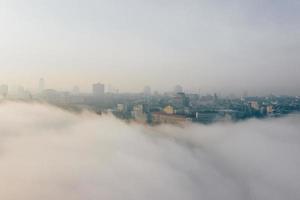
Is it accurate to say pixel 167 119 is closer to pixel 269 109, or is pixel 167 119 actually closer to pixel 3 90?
pixel 269 109

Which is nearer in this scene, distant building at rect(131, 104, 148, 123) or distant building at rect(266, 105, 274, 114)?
distant building at rect(131, 104, 148, 123)

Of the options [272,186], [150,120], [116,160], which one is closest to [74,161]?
[116,160]

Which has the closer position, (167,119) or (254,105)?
(167,119)

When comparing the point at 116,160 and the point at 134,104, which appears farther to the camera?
the point at 134,104

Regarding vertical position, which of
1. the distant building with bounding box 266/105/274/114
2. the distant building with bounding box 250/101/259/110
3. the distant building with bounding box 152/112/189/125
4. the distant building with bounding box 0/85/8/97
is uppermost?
the distant building with bounding box 0/85/8/97

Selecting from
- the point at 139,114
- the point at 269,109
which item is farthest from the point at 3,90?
the point at 269,109

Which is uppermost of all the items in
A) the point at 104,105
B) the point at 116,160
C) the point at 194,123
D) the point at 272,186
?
the point at 104,105

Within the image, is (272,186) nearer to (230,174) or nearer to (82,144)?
(230,174)

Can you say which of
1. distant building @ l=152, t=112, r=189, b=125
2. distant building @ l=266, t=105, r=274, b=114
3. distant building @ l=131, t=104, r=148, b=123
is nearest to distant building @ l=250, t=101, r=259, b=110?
distant building @ l=266, t=105, r=274, b=114

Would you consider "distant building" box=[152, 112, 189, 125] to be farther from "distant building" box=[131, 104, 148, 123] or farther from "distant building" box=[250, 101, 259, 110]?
"distant building" box=[250, 101, 259, 110]

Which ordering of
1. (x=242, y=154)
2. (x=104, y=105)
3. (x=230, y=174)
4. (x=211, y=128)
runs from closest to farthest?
(x=230, y=174)
(x=104, y=105)
(x=242, y=154)
(x=211, y=128)

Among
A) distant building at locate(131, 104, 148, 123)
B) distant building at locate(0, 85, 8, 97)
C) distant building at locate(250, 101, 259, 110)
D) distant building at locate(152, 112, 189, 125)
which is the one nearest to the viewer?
distant building at locate(0, 85, 8, 97)
